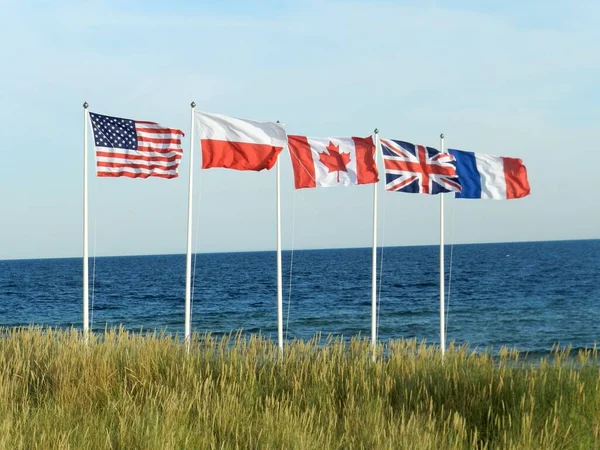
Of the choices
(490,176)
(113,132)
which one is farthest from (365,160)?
(113,132)

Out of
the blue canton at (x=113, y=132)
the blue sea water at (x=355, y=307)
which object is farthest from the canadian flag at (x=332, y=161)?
the blue sea water at (x=355, y=307)

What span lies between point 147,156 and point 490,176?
899 cm

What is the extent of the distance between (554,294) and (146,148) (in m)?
43.0

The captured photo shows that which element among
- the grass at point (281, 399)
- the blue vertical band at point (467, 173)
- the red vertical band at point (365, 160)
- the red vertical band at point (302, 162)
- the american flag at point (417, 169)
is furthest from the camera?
the blue vertical band at point (467, 173)

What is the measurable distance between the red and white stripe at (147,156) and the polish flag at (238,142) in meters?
0.71

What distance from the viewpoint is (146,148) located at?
1627 centimetres

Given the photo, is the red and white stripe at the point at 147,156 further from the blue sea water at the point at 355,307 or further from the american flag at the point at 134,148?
A: the blue sea water at the point at 355,307

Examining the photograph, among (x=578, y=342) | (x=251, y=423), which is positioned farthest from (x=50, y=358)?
(x=578, y=342)

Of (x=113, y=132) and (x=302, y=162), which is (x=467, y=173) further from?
(x=113, y=132)

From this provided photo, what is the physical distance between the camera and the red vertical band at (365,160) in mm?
17688

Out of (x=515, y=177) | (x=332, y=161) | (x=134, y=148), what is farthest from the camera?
(x=515, y=177)

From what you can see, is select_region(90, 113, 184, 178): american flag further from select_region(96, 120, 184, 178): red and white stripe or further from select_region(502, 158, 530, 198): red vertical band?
select_region(502, 158, 530, 198): red vertical band

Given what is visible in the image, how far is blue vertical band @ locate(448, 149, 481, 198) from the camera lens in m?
19.7

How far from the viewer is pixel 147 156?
16.2 meters
